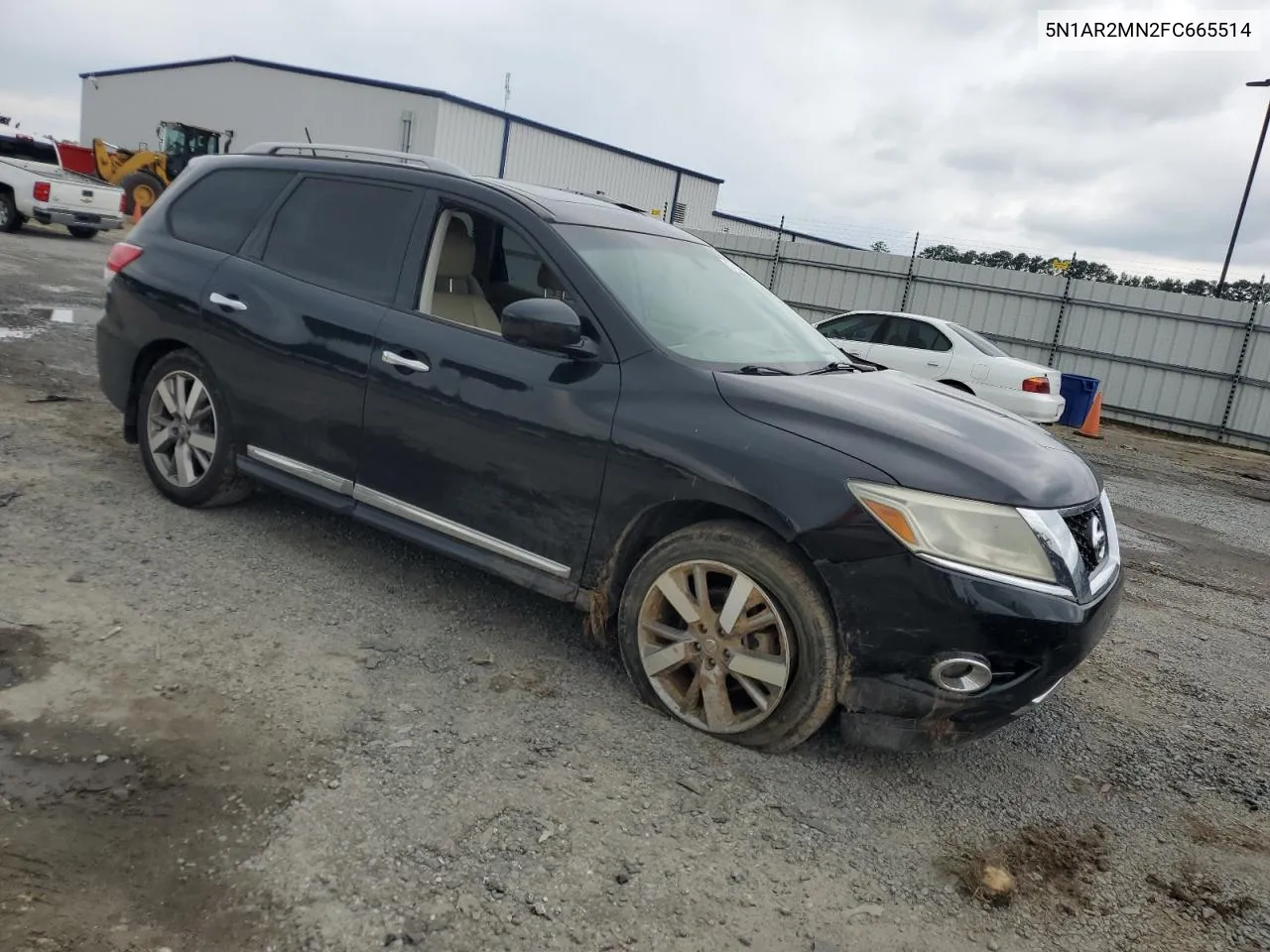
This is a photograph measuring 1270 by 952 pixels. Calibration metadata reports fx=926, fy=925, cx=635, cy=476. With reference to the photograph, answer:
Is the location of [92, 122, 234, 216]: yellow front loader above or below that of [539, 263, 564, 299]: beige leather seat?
above

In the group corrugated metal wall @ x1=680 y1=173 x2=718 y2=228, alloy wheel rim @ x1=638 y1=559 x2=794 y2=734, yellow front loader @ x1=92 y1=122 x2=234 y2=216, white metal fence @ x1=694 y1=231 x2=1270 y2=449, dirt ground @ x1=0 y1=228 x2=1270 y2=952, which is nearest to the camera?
dirt ground @ x1=0 y1=228 x2=1270 y2=952

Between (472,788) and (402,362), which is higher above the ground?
(402,362)

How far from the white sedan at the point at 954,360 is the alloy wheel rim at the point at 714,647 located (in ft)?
27.3

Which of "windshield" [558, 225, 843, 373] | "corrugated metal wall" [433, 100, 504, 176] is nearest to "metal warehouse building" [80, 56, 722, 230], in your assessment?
"corrugated metal wall" [433, 100, 504, 176]

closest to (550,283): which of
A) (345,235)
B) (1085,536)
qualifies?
(345,235)

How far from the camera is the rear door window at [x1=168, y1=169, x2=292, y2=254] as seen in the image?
4.38 metres

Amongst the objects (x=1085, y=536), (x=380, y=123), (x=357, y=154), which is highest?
(x=380, y=123)

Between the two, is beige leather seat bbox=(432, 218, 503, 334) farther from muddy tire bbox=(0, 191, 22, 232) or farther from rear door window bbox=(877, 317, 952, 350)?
muddy tire bbox=(0, 191, 22, 232)

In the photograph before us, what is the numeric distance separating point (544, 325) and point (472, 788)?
5.08 ft

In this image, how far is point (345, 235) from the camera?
4.06 metres

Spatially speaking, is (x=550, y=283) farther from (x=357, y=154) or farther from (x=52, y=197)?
(x=52, y=197)

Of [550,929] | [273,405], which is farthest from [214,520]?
[550,929]

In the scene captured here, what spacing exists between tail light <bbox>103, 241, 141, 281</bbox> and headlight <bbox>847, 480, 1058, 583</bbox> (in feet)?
12.6

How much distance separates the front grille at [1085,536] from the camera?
9.78ft
